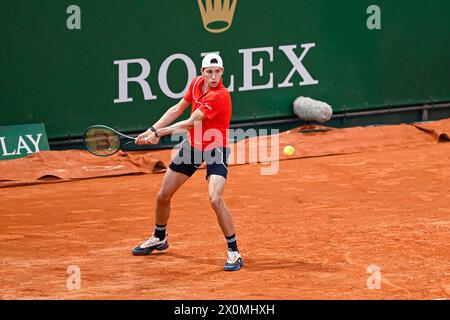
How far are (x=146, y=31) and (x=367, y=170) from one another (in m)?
3.51

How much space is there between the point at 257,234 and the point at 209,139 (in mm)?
1521

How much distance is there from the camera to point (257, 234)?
30.9 feet

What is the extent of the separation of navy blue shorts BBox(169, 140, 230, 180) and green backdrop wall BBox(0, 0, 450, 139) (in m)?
4.76

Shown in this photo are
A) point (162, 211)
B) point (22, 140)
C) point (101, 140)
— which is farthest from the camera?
point (22, 140)

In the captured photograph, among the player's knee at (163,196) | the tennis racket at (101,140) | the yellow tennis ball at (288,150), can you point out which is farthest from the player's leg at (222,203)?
the yellow tennis ball at (288,150)

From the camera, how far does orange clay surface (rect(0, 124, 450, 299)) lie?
762cm

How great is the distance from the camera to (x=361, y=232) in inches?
368

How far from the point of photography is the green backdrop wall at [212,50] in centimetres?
1260

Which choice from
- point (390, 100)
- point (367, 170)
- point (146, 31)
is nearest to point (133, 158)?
point (146, 31)

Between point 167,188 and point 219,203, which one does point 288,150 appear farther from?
point 219,203

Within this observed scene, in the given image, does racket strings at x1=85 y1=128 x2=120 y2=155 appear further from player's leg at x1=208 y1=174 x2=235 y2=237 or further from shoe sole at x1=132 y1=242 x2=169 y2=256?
player's leg at x1=208 y1=174 x2=235 y2=237

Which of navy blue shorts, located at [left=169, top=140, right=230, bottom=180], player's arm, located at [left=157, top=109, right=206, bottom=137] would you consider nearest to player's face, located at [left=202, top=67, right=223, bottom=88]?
player's arm, located at [left=157, top=109, right=206, bottom=137]

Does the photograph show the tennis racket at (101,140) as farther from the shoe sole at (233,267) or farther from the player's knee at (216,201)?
the shoe sole at (233,267)

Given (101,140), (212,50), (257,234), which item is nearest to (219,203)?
(257,234)
